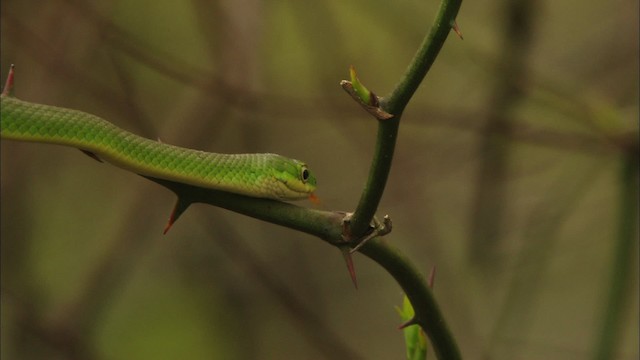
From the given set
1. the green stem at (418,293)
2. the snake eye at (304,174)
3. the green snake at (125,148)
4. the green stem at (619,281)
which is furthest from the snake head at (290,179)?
the green stem at (619,281)

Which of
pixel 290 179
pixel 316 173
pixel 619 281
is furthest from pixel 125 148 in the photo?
pixel 316 173

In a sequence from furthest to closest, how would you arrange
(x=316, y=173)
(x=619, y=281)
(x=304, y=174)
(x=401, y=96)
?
(x=316, y=173) → (x=304, y=174) → (x=619, y=281) → (x=401, y=96)

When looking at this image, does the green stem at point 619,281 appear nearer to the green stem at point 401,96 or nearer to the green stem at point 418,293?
the green stem at point 418,293

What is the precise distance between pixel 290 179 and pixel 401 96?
1366 mm

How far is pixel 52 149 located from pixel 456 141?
3145mm

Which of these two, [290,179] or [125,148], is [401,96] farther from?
[290,179]

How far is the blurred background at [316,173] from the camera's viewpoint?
5234mm

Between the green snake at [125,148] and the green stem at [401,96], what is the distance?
1.76 feet

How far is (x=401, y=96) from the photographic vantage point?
1974 mm

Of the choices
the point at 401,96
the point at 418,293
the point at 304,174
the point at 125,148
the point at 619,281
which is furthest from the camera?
the point at 304,174

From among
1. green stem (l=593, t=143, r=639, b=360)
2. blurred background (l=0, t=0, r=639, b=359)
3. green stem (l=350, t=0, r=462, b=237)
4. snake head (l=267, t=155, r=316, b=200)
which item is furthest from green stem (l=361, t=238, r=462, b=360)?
blurred background (l=0, t=0, r=639, b=359)

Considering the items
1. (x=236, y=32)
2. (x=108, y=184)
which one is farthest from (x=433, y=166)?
(x=108, y=184)

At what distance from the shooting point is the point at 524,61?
15.9 feet

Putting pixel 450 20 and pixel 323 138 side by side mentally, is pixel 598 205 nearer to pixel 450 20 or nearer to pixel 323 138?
pixel 323 138
